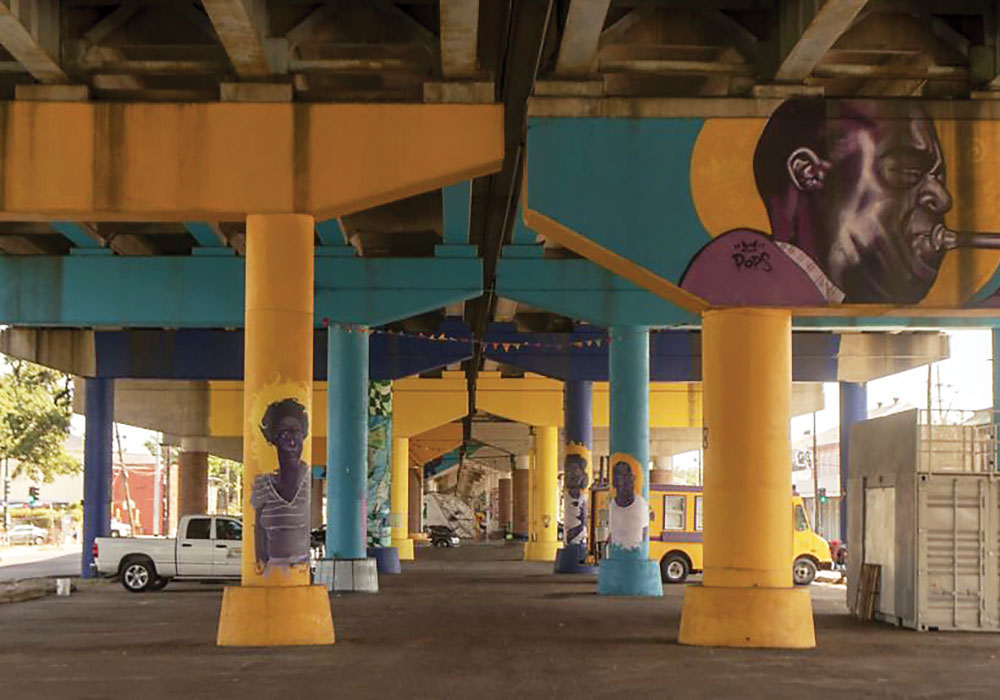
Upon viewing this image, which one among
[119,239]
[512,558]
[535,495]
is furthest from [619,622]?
[512,558]

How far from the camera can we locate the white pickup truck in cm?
3300

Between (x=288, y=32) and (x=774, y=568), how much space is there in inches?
346

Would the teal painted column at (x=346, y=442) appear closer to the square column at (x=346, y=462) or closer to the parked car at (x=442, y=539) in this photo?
the square column at (x=346, y=462)

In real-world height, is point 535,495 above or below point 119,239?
below

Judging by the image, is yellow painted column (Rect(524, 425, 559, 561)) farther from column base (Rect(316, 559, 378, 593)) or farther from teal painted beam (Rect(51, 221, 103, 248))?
teal painted beam (Rect(51, 221, 103, 248))

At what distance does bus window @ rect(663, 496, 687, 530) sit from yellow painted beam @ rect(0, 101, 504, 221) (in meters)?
20.4

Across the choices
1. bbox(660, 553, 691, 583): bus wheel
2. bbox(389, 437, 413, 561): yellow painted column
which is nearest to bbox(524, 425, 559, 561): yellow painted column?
bbox(389, 437, 413, 561): yellow painted column

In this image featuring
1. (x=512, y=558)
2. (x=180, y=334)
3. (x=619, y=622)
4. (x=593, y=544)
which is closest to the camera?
(x=619, y=622)

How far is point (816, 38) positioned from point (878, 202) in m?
3.04

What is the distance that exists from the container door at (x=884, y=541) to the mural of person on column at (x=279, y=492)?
10.4m

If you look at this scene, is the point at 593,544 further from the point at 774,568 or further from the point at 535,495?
the point at 774,568

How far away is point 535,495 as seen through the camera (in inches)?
2073

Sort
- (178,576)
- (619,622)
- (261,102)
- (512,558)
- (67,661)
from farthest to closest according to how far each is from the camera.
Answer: (512,558)
(178,576)
(619,622)
(261,102)
(67,661)

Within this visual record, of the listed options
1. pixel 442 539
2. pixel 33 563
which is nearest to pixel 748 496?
pixel 33 563
